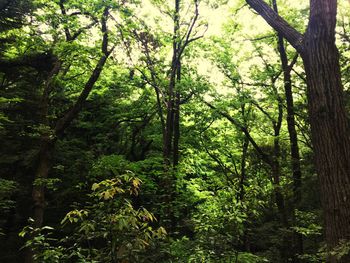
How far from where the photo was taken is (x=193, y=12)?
12328 millimetres

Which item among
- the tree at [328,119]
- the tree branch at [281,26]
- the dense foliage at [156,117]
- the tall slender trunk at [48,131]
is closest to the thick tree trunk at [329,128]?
the tree at [328,119]

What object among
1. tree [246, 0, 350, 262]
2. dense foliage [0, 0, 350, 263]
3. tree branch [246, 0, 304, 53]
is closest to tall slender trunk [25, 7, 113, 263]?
dense foliage [0, 0, 350, 263]

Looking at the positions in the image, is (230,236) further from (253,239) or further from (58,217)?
(58,217)

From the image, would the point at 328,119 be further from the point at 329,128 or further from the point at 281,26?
the point at 281,26

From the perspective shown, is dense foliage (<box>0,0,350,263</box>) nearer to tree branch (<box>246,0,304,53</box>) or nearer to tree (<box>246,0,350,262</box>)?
tree (<box>246,0,350,262</box>)

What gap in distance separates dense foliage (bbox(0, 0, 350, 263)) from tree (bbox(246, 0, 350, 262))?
1606 mm

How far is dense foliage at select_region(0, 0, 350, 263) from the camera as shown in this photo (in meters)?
9.12

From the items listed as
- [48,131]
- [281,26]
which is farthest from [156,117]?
[281,26]

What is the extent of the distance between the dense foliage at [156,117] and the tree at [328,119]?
5.27 ft

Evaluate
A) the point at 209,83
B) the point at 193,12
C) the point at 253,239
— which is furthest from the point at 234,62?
the point at 253,239

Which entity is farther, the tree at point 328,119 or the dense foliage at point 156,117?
the dense foliage at point 156,117

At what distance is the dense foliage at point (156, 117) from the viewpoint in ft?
29.9

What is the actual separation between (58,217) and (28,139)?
149 inches

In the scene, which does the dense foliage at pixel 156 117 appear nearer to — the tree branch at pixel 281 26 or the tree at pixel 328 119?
the tree at pixel 328 119
